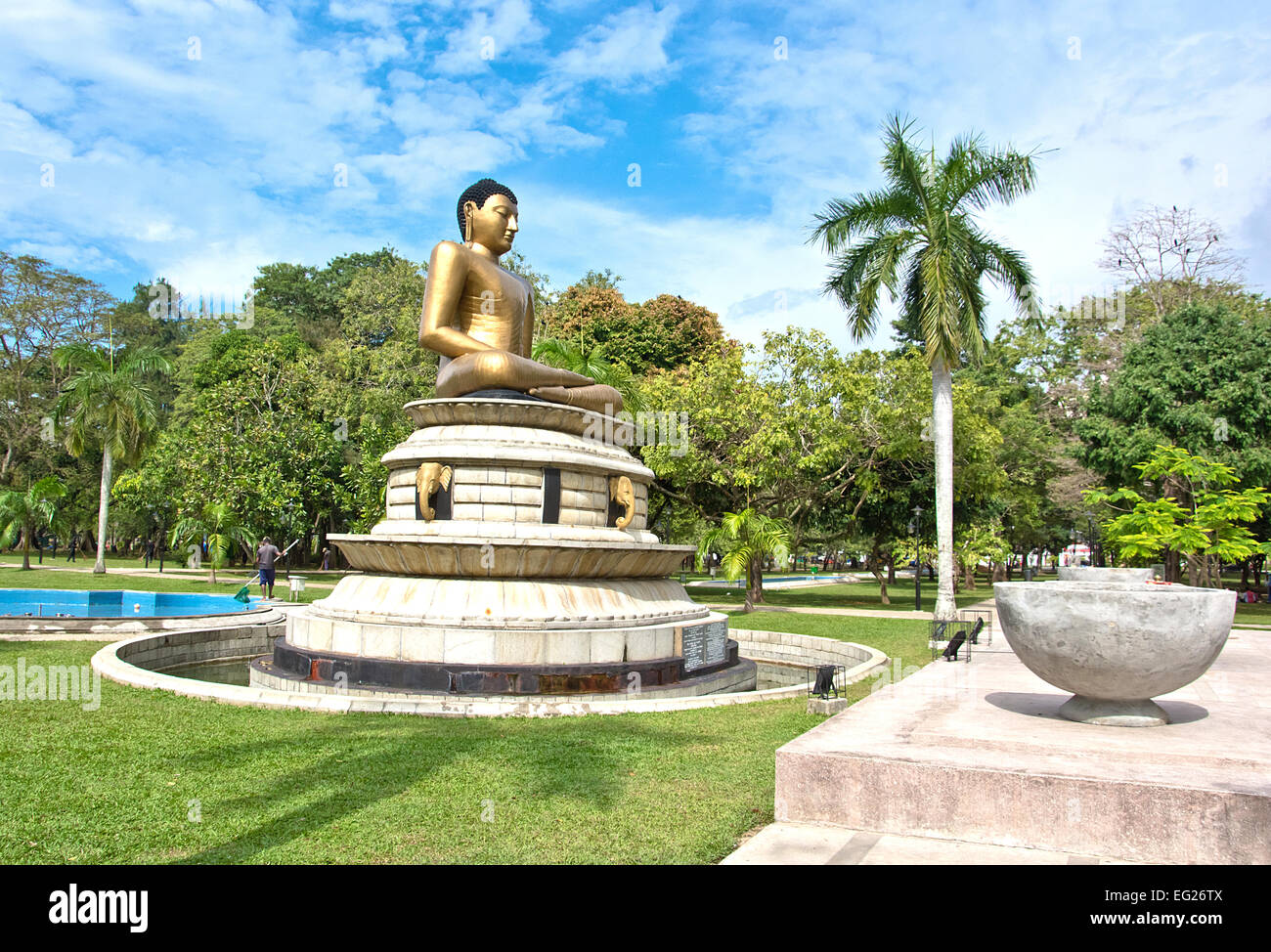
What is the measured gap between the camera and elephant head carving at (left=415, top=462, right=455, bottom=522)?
487 inches

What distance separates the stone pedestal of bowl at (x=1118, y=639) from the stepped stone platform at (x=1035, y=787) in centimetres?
28

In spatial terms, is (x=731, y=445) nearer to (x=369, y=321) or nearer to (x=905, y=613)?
(x=905, y=613)

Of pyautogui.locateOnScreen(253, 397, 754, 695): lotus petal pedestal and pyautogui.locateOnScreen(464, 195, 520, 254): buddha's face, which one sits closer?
pyautogui.locateOnScreen(253, 397, 754, 695): lotus petal pedestal

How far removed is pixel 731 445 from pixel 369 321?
23204 millimetres

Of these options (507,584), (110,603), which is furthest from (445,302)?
(110,603)

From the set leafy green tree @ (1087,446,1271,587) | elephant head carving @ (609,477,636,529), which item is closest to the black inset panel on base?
elephant head carving @ (609,477,636,529)

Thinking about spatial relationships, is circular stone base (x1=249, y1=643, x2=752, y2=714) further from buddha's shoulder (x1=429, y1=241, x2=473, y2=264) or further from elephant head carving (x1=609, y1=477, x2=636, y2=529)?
buddha's shoulder (x1=429, y1=241, x2=473, y2=264)

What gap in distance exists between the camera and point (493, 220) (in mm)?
14758

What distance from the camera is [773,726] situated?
866 centimetres

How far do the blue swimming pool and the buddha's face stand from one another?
10.9 meters

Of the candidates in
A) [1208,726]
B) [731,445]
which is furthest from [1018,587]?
[731,445]

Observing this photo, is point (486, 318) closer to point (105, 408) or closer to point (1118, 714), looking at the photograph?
point (1118, 714)

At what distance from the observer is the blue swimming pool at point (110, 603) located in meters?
21.1

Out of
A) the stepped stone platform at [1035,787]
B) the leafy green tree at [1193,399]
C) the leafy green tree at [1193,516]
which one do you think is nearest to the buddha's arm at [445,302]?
the stepped stone platform at [1035,787]
